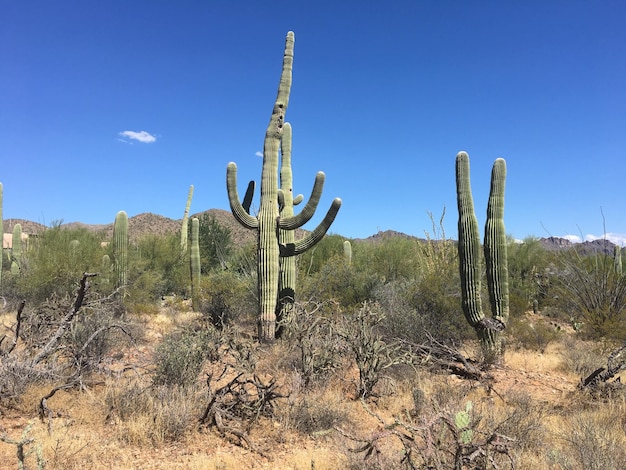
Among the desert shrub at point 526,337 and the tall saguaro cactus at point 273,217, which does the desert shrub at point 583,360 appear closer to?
the desert shrub at point 526,337

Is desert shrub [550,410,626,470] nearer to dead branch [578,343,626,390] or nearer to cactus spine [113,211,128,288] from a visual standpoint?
dead branch [578,343,626,390]

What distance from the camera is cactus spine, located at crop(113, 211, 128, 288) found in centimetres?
1407

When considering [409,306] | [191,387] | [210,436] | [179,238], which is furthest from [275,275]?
[179,238]

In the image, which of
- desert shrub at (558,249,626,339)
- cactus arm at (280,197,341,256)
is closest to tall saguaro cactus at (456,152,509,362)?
cactus arm at (280,197,341,256)

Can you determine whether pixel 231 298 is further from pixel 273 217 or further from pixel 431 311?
pixel 431 311

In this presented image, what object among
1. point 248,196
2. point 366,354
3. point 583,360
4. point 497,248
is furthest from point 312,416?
point 248,196

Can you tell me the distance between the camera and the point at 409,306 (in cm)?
991

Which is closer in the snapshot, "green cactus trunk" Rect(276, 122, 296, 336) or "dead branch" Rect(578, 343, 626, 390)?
Result: "dead branch" Rect(578, 343, 626, 390)

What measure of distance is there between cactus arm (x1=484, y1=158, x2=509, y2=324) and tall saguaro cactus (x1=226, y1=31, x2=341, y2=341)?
122 inches

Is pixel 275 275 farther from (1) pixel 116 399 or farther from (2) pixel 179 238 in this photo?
(2) pixel 179 238

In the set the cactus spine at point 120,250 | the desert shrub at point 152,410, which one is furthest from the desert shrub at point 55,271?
the desert shrub at point 152,410

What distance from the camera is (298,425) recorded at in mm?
5168

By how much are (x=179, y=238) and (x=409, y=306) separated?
16341 millimetres

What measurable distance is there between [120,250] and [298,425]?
36.3 ft
